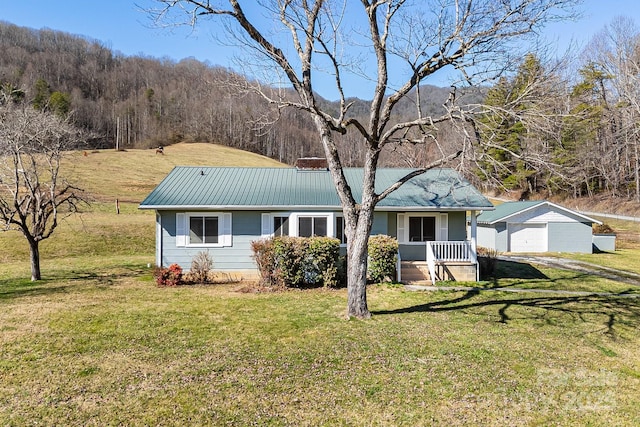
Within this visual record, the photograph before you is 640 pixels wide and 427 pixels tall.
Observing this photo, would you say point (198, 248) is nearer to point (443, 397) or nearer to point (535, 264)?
point (443, 397)

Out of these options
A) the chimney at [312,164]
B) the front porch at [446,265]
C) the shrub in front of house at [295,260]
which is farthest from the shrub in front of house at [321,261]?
the chimney at [312,164]

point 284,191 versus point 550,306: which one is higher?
point 284,191

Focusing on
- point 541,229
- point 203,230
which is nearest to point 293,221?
point 203,230

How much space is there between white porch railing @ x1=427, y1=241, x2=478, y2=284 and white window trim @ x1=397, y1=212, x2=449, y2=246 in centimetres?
88

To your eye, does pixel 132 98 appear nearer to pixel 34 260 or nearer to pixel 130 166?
pixel 130 166

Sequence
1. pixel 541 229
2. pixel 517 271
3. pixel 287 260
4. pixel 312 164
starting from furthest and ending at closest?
pixel 541 229 → pixel 312 164 → pixel 517 271 → pixel 287 260

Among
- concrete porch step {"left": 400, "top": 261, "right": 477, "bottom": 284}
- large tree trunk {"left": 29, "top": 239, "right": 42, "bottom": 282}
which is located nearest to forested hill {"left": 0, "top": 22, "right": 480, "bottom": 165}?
concrete porch step {"left": 400, "top": 261, "right": 477, "bottom": 284}

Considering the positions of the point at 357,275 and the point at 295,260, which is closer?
the point at 357,275

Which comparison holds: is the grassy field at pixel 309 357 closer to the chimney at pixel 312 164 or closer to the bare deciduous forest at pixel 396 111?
the bare deciduous forest at pixel 396 111

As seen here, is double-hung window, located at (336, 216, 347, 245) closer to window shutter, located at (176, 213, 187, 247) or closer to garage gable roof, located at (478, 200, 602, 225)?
window shutter, located at (176, 213, 187, 247)

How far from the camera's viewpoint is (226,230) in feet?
44.7

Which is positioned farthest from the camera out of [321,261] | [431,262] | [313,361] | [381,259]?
[431,262]

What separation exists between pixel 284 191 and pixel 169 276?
525 centimetres

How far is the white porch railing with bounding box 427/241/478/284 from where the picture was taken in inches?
531
